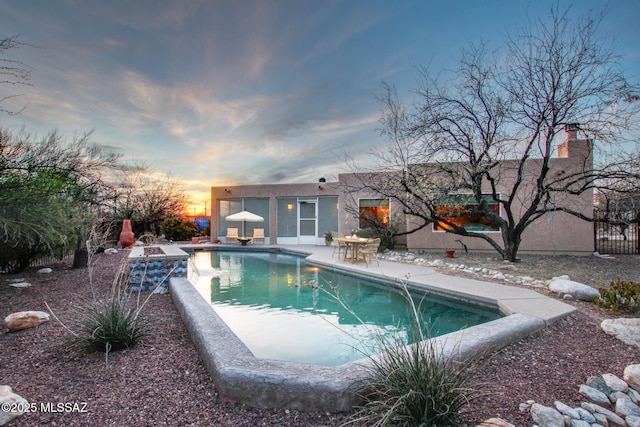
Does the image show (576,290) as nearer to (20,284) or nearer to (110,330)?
(110,330)

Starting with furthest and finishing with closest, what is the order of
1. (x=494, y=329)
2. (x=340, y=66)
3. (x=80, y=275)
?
(x=340, y=66) → (x=80, y=275) → (x=494, y=329)

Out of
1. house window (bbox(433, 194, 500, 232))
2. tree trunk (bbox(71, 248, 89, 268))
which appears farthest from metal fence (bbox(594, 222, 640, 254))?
tree trunk (bbox(71, 248, 89, 268))

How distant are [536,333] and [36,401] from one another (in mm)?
4964

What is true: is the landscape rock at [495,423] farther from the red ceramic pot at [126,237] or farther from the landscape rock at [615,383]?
the red ceramic pot at [126,237]

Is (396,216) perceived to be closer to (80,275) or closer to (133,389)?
(80,275)

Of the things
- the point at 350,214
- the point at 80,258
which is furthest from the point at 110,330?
the point at 350,214

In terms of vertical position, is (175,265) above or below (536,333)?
above

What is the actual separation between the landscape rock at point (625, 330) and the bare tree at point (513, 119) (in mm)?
5281

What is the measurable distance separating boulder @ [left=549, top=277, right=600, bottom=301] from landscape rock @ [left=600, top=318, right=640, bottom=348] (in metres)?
1.55

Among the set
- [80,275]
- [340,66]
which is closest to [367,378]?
[80,275]

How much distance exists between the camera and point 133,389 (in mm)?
2570

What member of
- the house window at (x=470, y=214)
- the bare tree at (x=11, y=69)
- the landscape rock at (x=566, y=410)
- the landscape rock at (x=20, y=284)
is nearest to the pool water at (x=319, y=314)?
the landscape rock at (x=566, y=410)

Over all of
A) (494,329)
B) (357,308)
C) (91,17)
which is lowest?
(357,308)

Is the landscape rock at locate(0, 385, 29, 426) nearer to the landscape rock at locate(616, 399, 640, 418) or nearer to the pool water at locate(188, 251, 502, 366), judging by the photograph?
the pool water at locate(188, 251, 502, 366)
